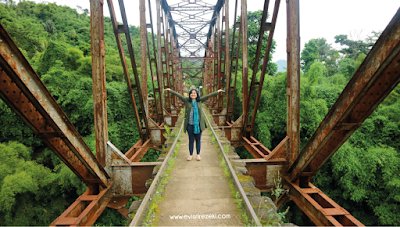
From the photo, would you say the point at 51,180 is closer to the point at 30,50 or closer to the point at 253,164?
the point at 253,164

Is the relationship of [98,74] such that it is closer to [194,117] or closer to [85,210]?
[194,117]

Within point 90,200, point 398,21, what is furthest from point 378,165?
point 90,200

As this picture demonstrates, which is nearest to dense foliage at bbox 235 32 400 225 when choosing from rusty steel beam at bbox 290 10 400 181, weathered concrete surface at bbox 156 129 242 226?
weathered concrete surface at bbox 156 129 242 226

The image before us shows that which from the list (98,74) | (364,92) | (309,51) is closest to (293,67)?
(364,92)

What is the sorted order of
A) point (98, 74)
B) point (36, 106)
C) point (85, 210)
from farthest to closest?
point (98, 74)
point (85, 210)
point (36, 106)

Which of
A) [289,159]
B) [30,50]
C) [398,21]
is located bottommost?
[289,159]

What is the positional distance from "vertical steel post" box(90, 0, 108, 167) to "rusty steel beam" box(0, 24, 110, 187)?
1.98 feet

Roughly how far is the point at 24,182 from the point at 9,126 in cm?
621

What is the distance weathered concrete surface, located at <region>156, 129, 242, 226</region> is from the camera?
2.60 metres

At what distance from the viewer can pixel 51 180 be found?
45.5 feet

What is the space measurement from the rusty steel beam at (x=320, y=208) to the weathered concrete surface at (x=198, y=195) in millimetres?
1297

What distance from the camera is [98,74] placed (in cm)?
391

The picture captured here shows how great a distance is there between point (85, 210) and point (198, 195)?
180cm

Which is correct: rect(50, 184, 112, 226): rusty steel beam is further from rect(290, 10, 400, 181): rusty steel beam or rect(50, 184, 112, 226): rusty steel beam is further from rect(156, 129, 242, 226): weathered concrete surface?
rect(290, 10, 400, 181): rusty steel beam
